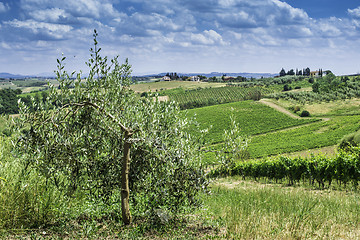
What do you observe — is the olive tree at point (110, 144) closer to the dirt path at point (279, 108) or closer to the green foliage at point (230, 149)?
the green foliage at point (230, 149)

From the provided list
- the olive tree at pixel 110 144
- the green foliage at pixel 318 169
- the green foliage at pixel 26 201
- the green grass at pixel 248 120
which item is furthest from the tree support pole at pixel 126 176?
the green grass at pixel 248 120

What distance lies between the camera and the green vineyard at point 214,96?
442ft

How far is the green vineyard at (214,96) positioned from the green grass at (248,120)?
21.4m

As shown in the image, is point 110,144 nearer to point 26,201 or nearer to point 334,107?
point 26,201

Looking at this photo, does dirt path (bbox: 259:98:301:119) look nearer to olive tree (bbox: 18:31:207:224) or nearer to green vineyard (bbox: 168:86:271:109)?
green vineyard (bbox: 168:86:271:109)

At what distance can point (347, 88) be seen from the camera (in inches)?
4857

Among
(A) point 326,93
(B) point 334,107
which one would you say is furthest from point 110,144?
(A) point 326,93

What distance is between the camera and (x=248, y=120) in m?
92.9

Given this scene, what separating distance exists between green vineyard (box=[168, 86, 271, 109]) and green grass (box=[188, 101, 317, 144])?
842 inches

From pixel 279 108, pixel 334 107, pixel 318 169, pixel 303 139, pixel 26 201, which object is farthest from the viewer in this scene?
pixel 279 108

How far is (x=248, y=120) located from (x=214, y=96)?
59.2 metres

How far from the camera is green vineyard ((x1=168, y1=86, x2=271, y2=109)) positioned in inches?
5305

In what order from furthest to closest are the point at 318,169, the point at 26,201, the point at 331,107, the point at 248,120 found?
the point at 331,107, the point at 248,120, the point at 318,169, the point at 26,201

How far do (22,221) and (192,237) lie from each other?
394cm
